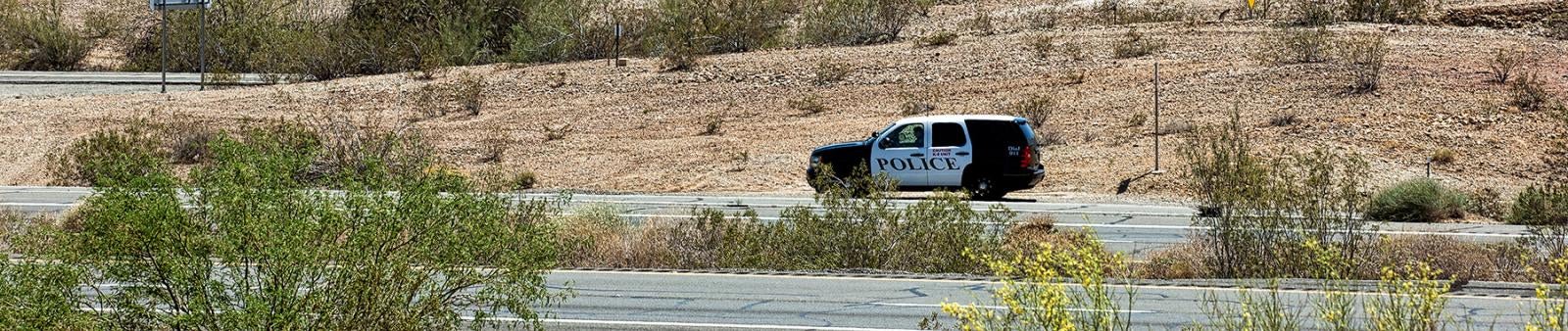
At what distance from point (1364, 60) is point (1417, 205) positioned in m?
10.8

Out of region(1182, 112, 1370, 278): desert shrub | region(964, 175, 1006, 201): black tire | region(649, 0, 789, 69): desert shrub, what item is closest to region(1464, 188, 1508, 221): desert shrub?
region(964, 175, 1006, 201): black tire

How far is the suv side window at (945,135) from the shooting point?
83.3 feet

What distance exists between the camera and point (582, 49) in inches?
1762

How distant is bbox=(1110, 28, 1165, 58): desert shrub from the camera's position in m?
37.8

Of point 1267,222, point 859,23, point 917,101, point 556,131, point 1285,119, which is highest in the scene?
point 859,23

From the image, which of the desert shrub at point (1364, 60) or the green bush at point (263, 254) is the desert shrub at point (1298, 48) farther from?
the green bush at point (263, 254)

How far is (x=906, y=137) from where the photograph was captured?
84.2 ft

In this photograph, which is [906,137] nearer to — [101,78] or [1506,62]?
[1506,62]

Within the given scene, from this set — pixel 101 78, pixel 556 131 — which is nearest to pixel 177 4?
pixel 101 78

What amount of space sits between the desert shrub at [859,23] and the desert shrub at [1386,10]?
10515mm

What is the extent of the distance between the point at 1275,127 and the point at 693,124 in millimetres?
10640

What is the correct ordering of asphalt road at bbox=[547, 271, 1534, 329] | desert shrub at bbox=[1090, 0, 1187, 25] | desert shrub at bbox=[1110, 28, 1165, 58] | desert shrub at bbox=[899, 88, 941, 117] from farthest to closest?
desert shrub at bbox=[1090, 0, 1187, 25]
desert shrub at bbox=[1110, 28, 1165, 58]
desert shrub at bbox=[899, 88, 941, 117]
asphalt road at bbox=[547, 271, 1534, 329]

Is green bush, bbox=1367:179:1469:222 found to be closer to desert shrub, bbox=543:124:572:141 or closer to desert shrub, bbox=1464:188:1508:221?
desert shrub, bbox=1464:188:1508:221

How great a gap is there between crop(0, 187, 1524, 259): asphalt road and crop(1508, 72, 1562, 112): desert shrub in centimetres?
836
